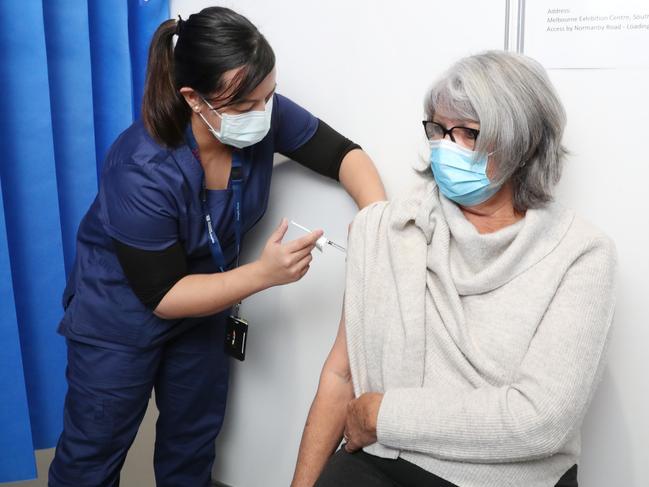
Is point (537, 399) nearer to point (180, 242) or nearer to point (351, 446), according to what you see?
point (351, 446)

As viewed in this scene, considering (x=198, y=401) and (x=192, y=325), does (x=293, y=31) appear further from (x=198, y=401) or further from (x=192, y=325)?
(x=198, y=401)

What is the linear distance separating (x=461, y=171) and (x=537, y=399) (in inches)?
17.2

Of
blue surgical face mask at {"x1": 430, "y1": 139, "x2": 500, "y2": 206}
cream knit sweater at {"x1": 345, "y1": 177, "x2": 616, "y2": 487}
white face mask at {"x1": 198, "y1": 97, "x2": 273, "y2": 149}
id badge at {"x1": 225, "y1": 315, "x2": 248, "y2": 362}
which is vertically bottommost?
id badge at {"x1": 225, "y1": 315, "x2": 248, "y2": 362}

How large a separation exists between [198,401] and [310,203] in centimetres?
62

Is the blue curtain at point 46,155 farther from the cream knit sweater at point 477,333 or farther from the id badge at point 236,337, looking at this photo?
the cream knit sweater at point 477,333

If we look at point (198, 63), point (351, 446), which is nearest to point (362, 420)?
point (351, 446)

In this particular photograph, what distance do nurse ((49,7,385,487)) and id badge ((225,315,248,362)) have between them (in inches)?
0.7

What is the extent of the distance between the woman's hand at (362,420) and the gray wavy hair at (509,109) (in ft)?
1.59

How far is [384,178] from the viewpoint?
1646 millimetres

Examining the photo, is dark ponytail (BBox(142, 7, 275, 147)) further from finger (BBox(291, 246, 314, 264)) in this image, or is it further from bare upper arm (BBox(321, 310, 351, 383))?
bare upper arm (BBox(321, 310, 351, 383))

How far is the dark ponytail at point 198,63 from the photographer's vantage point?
1.28 meters

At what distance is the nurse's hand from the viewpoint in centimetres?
133

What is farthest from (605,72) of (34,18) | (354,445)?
(34,18)

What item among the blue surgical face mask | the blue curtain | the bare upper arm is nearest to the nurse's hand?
the bare upper arm
